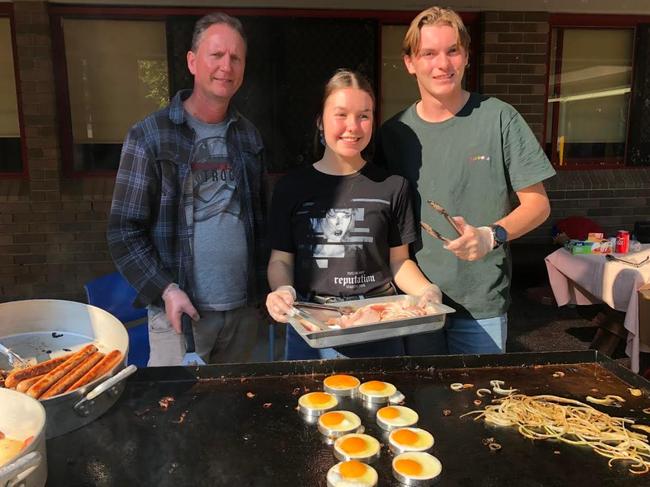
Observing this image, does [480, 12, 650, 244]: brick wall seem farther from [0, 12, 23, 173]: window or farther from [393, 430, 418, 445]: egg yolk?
[393, 430, 418, 445]: egg yolk

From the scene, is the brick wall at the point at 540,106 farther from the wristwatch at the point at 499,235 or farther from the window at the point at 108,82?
the wristwatch at the point at 499,235

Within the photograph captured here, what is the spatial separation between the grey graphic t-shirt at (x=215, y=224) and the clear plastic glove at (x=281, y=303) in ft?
1.62

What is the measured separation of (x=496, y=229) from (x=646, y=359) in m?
2.99

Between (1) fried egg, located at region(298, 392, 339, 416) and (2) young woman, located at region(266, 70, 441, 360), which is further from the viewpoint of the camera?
(2) young woman, located at region(266, 70, 441, 360)

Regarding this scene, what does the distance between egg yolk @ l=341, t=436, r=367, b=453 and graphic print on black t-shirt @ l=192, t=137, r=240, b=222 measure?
50.6 inches

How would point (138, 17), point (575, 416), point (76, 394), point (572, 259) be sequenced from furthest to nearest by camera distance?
point (138, 17) → point (572, 259) → point (575, 416) → point (76, 394)

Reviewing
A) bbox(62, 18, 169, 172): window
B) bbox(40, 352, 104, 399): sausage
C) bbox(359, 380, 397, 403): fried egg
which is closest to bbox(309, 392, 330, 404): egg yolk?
bbox(359, 380, 397, 403): fried egg

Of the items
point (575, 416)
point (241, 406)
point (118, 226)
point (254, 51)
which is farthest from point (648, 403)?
point (254, 51)

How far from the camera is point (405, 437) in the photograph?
178cm

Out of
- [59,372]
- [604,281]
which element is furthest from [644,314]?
[59,372]

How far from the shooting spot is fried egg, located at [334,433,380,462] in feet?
5.55

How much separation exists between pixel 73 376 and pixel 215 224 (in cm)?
102

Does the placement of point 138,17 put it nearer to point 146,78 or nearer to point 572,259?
point 146,78

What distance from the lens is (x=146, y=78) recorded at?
6.27 meters
